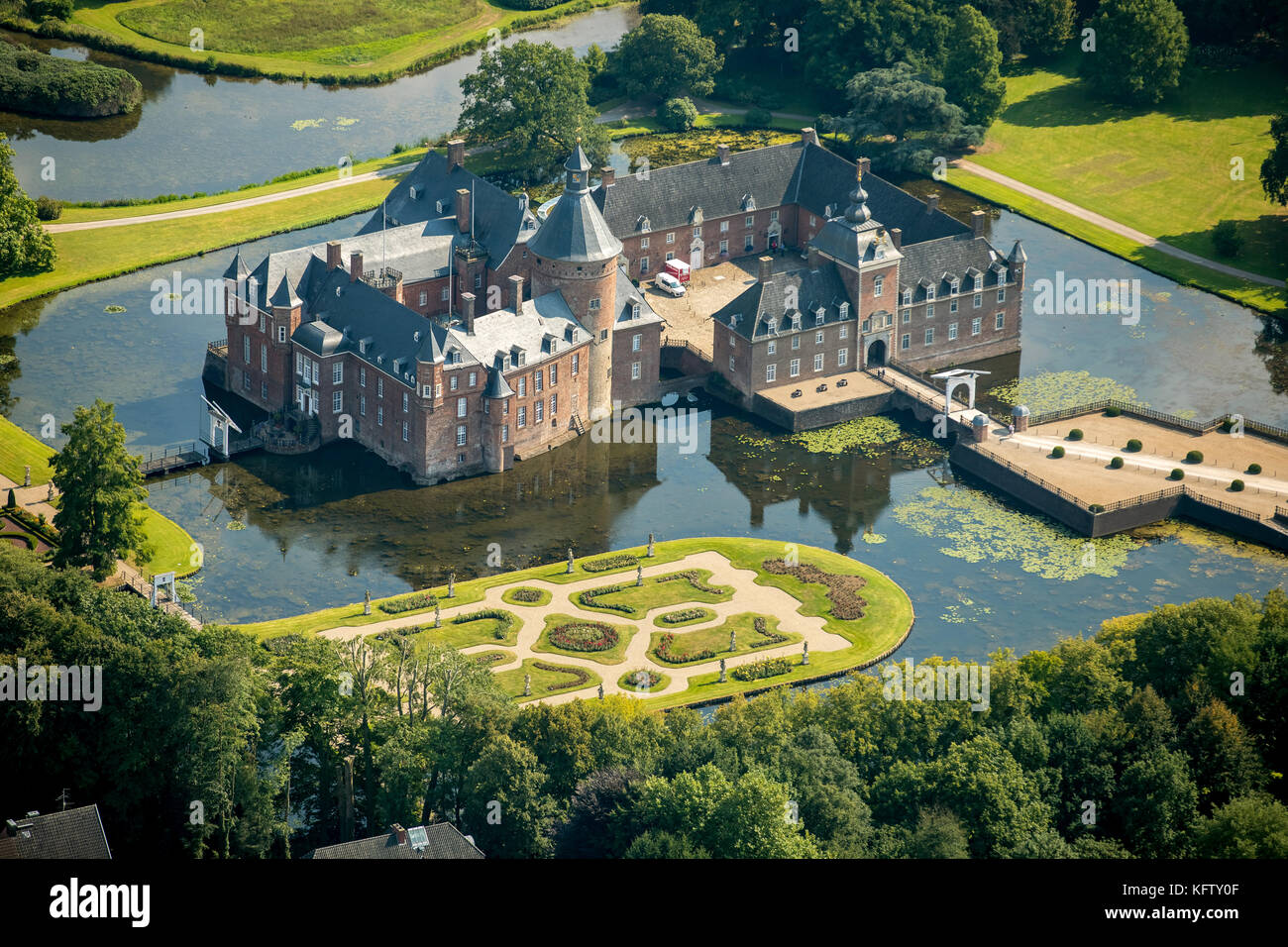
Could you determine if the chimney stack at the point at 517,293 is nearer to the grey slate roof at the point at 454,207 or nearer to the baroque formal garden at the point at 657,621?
the grey slate roof at the point at 454,207

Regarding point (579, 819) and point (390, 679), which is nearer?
point (579, 819)

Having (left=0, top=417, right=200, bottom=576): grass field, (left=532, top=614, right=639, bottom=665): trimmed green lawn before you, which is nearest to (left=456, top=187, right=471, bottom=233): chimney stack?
(left=0, top=417, right=200, bottom=576): grass field
